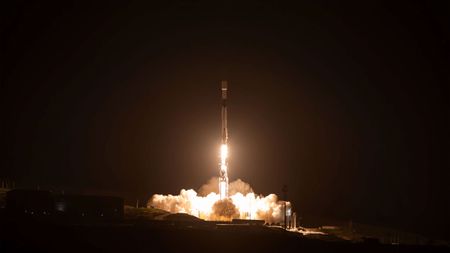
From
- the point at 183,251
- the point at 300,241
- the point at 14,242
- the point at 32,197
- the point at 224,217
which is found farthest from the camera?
the point at 224,217

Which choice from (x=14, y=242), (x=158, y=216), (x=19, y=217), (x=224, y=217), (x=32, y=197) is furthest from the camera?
(x=224, y=217)

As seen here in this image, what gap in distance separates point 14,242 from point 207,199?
222 feet

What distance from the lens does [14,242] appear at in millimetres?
87062

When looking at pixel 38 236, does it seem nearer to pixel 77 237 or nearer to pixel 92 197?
pixel 77 237

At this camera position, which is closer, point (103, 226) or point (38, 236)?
point (38, 236)

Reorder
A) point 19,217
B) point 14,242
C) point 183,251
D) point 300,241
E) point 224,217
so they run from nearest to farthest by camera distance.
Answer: point 14,242
point 183,251
point 19,217
point 300,241
point 224,217

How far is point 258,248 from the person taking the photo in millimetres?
98938

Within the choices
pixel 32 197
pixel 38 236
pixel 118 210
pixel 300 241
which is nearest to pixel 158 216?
pixel 118 210

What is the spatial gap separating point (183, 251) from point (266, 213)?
5651 cm

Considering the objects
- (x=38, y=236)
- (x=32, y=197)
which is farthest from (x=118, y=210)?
(x=38, y=236)

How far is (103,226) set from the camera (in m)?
105

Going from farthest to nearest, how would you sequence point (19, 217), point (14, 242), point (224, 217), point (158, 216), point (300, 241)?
point (224, 217), point (158, 216), point (300, 241), point (19, 217), point (14, 242)

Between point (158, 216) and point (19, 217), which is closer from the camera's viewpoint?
point (19, 217)

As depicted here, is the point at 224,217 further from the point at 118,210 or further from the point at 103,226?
the point at 103,226
